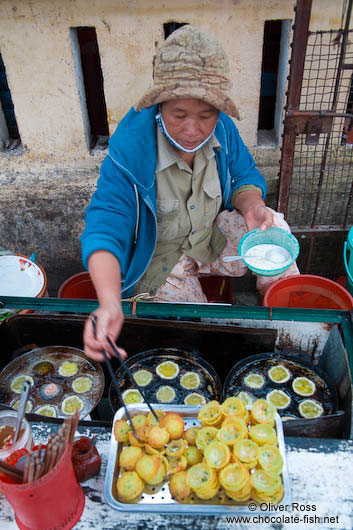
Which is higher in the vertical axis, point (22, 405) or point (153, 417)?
point (22, 405)

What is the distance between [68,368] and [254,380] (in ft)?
3.85

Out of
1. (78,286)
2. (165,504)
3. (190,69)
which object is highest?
(190,69)

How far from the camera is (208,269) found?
2.90 m

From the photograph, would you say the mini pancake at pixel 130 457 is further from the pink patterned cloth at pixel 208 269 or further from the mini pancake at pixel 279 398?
the pink patterned cloth at pixel 208 269

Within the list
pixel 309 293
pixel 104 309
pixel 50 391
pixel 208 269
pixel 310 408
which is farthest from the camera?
pixel 309 293

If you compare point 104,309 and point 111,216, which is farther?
point 111,216

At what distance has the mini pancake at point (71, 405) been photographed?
237 cm

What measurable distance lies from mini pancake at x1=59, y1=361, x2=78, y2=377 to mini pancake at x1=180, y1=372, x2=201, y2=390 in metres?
0.70

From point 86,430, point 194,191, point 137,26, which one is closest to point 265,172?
point 194,191

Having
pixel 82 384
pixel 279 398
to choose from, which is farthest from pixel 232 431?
pixel 82 384

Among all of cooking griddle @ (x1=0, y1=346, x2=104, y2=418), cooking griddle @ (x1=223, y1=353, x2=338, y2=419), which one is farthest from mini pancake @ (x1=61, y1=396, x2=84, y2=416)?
cooking griddle @ (x1=223, y1=353, x2=338, y2=419)

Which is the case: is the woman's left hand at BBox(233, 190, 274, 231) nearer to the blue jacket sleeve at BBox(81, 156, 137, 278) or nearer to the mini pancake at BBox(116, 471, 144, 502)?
the blue jacket sleeve at BBox(81, 156, 137, 278)

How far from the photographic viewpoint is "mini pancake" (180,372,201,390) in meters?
2.41

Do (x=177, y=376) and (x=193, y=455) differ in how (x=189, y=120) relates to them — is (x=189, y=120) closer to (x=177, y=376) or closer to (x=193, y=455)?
(x=177, y=376)
